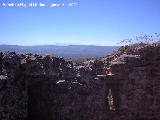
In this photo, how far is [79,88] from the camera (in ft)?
35.3

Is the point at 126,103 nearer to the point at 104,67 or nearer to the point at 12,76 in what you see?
the point at 104,67

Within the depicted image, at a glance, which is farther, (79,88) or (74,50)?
(74,50)

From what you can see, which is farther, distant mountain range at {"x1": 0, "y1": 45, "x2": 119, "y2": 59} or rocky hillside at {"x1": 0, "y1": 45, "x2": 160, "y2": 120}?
distant mountain range at {"x1": 0, "y1": 45, "x2": 119, "y2": 59}

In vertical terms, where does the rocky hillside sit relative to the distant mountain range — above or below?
above

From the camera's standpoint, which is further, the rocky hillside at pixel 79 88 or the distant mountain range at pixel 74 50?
the distant mountain range at pixel 74 50

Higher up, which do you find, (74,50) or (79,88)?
(79,88)

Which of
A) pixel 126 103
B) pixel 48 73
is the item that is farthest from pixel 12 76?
pixel 126 103

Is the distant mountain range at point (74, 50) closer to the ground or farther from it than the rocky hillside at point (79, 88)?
closer to the ground

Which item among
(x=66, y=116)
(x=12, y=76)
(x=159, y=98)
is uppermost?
(x=12, y=76)

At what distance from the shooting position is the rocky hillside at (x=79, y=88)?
10.3 meters

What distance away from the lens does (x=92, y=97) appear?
1074 centimetres

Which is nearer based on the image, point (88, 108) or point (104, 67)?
point (88, 108)

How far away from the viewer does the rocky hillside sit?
10.3m

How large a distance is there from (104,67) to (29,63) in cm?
275
